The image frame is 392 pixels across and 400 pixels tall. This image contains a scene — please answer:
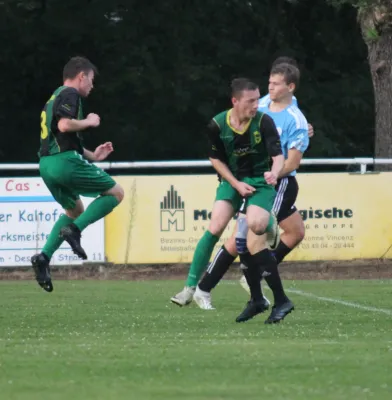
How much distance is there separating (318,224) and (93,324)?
829cm

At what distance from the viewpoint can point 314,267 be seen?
17.6 meters

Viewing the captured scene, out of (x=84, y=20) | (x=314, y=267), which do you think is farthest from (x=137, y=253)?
(x=84, y=20)

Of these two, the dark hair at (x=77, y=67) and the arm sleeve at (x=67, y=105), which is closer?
the arm sleeve at (x=67, y=105)

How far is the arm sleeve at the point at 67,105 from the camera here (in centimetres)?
1046

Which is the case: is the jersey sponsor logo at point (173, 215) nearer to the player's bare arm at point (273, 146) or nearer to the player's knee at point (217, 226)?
the player's knee at point (217, 226)

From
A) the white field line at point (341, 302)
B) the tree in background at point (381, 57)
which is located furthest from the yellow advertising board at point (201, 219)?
the tree in background at point (381, 57)

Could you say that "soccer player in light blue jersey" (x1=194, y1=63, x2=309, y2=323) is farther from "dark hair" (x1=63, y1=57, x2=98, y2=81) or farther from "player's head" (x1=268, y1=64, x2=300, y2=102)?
"dark hair" (x1=63, y1=57, x2=98, y2=81)

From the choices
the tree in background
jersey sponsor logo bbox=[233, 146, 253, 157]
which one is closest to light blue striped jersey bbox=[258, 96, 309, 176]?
jersey sponsor logo bbox=[233, 146, 253, 157]

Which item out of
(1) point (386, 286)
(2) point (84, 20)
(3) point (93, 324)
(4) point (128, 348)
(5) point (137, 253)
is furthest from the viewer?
(2) point (84, 20)

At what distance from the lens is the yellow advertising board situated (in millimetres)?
17219

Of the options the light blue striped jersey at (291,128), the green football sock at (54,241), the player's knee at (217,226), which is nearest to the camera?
the player's knee at (217,226)

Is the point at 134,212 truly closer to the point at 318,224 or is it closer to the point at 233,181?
the point at 318,224

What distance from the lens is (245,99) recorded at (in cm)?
967

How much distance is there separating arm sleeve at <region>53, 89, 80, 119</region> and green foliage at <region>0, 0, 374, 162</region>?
14.9 metres
